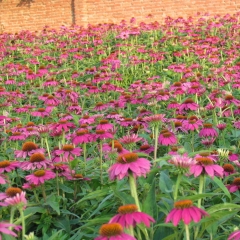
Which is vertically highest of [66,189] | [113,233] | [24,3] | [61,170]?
[24,3]

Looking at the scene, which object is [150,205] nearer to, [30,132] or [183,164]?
[183,164]

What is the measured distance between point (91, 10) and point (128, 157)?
1103cm

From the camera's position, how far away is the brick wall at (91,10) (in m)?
11.2

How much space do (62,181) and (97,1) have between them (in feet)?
33.7

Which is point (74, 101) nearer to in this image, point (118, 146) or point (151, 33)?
point (118, 146)

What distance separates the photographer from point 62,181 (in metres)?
2.38

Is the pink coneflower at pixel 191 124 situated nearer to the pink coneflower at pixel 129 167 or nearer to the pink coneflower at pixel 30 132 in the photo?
the pink coneflower at pixel 30 132

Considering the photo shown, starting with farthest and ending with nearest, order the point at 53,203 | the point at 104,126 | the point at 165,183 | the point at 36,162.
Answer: the point at 104,126, the point at 36,162, the point at 53,203, the point at 165,183

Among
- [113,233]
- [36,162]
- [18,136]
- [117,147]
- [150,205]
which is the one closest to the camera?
[113,233]

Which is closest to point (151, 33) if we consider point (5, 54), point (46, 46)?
point (46, 46)

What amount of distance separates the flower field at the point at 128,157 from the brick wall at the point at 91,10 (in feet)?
12.2

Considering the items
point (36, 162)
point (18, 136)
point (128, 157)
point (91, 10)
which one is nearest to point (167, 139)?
point (36, 162)

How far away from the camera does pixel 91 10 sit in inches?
477

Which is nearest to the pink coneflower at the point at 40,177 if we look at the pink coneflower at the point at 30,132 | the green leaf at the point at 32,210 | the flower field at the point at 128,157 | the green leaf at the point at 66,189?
the flower field at the point at 128,157
